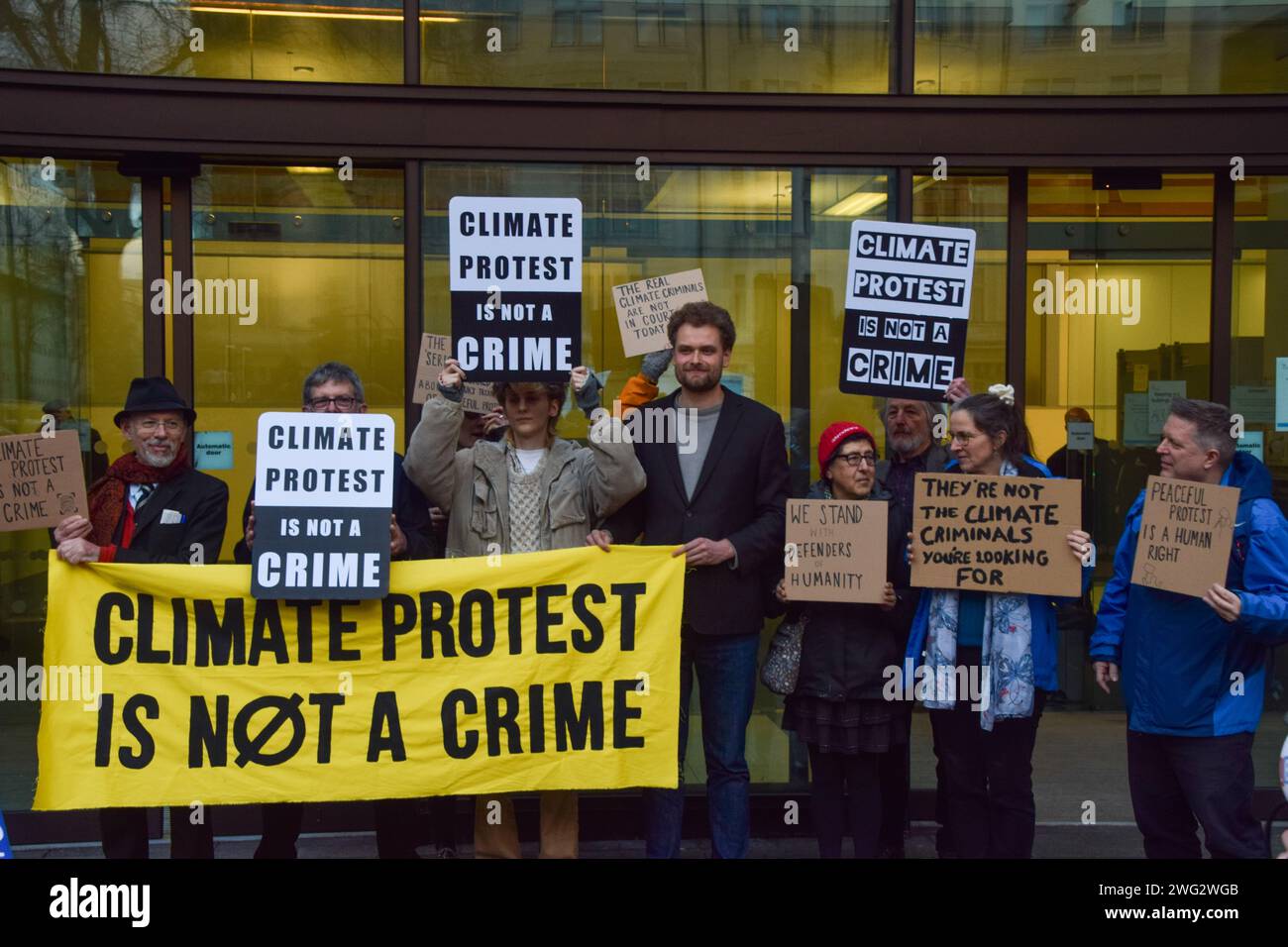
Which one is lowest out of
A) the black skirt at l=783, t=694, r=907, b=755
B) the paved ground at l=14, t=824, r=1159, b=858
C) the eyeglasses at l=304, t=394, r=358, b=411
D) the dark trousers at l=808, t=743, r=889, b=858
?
the paved ground at l=14, t=824, r=1159, b=858

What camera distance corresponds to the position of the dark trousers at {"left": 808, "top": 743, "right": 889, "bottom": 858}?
5418mm

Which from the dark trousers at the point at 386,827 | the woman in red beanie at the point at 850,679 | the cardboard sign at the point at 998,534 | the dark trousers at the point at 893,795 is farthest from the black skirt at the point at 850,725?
the dark trousers at the point at 386,827

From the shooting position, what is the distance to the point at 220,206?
6.70 m

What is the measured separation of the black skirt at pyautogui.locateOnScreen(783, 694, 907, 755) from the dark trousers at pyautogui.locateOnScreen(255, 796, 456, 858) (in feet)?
5.92

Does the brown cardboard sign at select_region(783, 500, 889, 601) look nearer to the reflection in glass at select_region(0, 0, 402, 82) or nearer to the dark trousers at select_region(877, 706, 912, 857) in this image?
the dark trousers at select_region(877, 706, 912, 857)

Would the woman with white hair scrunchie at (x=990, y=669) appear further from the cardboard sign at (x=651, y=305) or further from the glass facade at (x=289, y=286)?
the glass facade at (x=289, y=286)

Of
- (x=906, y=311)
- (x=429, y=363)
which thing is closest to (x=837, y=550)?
(x=906, y=311)

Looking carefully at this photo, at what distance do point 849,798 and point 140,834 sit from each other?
2909 millimetres

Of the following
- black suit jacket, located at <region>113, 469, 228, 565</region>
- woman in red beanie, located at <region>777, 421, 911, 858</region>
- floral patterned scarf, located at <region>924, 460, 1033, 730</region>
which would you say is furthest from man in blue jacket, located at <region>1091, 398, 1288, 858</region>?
black suit jacket, located at <region>113, 469, 228, 565</region>

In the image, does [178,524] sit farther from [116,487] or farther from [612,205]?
[612,205]

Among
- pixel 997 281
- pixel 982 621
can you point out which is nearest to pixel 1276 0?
pixel 997 281

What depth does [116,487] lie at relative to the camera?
17.5 ft
